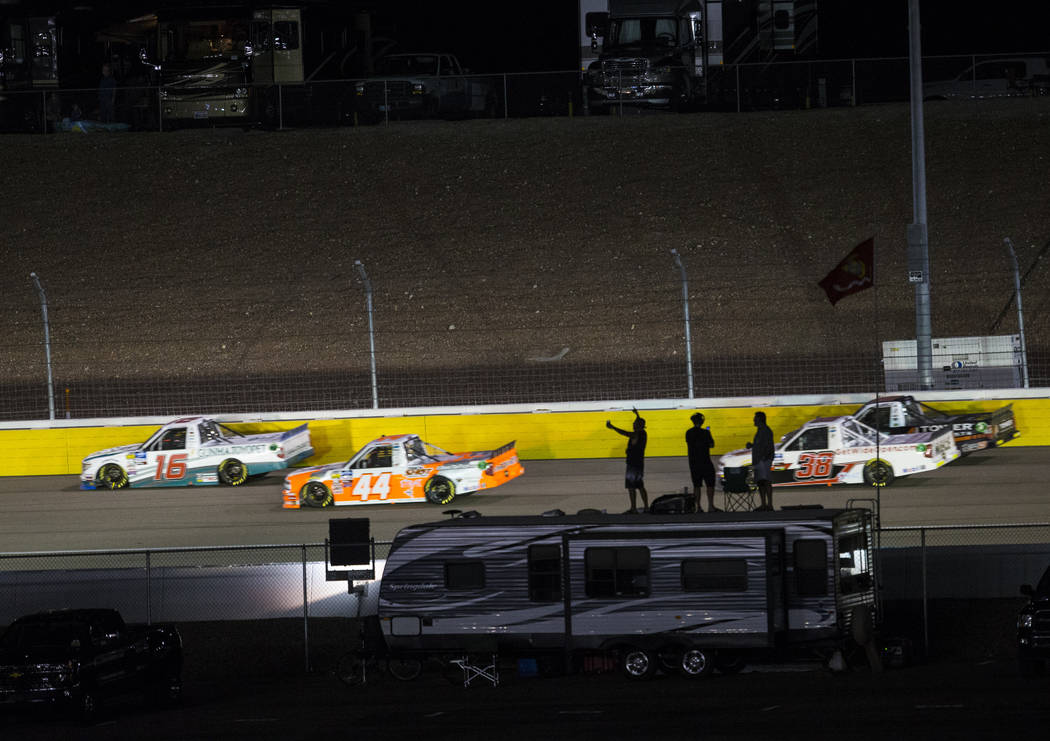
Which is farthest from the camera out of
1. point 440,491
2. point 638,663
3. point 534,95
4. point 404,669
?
point 534,95

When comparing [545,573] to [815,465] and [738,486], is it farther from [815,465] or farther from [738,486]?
[815,465]

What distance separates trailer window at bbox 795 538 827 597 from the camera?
13.4 meters

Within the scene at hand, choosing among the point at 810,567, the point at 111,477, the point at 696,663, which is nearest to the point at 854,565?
the point at 810,567

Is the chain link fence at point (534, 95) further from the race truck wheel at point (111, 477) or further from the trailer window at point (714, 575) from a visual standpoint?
the trailer window at point (714, 575)

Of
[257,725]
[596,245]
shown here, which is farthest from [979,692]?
[596,245]

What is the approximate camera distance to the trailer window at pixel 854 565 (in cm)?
1365

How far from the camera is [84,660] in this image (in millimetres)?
13336

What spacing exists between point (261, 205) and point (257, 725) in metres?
25.6

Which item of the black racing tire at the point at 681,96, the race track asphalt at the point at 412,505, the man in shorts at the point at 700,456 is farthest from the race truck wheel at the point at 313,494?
the black racing tire at the point at 681,96

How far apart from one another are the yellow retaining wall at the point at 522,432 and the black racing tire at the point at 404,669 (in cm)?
943

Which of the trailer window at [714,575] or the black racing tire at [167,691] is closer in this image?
the trailer window at [714,575]

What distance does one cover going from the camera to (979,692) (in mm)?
12516

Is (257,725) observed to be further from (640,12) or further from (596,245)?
(640,12)

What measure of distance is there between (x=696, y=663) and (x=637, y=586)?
2.85 ft
